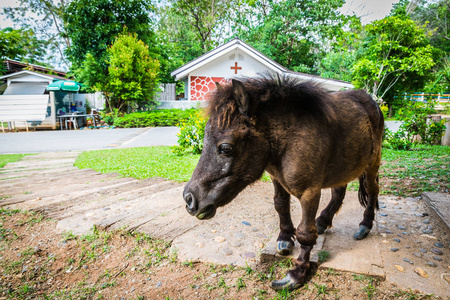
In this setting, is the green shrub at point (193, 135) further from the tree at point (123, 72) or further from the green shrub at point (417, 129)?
the tree at point (123, 72)

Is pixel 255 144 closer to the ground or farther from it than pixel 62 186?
farther from it

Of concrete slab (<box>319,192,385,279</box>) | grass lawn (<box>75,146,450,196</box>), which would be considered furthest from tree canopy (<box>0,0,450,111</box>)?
concrete slab (<box>319,192,385,279</box>)

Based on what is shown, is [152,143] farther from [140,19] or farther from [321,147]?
[140,19]

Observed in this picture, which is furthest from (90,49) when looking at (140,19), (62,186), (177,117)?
(62,186)

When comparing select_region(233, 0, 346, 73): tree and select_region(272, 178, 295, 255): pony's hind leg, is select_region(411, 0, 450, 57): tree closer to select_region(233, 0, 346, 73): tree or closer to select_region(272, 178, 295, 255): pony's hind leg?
select_region(233, 0, 346, 73): tree

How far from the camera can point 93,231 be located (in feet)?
10.8

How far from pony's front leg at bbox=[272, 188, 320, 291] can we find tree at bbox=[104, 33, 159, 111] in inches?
751

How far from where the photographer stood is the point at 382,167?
6.34 metres

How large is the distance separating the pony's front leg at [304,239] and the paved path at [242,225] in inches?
12.0

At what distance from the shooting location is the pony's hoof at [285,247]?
8.12 ft

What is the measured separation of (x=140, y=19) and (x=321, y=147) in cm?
2467

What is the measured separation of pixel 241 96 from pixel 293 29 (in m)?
28.3

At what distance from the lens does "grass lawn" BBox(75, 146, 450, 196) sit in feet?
16.0

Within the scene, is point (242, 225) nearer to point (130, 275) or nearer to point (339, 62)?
point (130, 275)
